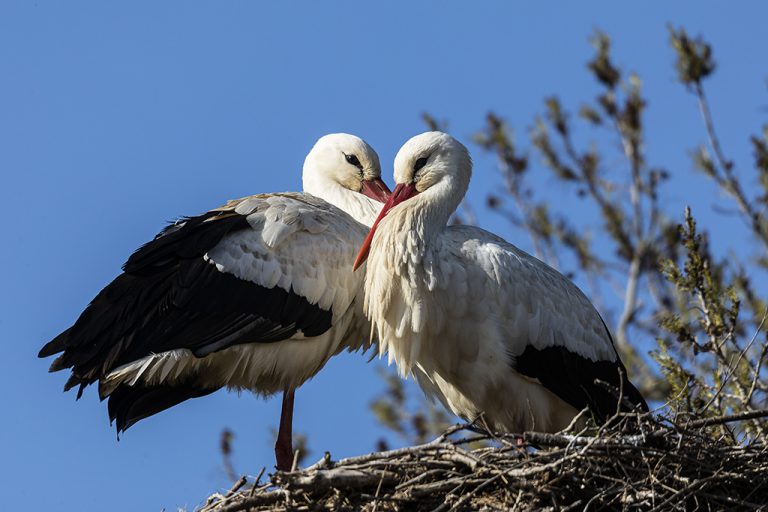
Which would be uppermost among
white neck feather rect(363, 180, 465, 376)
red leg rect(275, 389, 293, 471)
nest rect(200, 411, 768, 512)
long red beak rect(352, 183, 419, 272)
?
long red beak rect(352, 183, 419, 272)

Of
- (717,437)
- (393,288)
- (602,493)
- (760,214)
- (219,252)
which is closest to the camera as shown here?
(602,493)

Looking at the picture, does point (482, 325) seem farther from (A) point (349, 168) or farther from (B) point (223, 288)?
(A) point (349, 168)

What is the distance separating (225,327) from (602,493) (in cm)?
242

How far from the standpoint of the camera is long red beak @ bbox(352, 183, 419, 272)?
24.0ft

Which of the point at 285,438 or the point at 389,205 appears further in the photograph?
the point at 285,438

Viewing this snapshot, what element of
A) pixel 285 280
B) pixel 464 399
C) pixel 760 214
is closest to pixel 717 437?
pixel 464 399

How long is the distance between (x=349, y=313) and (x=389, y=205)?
619mm

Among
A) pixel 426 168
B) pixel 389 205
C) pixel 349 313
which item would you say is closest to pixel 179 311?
pixel 349 313

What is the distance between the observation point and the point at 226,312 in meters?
7.33

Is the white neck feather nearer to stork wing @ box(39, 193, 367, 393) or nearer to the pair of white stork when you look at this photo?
the pair of white stork

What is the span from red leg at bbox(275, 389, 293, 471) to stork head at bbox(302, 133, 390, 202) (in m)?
1.31

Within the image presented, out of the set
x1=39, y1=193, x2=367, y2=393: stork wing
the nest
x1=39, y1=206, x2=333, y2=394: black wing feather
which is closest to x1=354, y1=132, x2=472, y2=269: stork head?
x1=39, y1=193, x2=367, y2=393: stork wing

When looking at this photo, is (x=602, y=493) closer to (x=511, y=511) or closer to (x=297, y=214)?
(x=511, y=511)

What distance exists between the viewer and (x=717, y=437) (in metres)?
6.01
